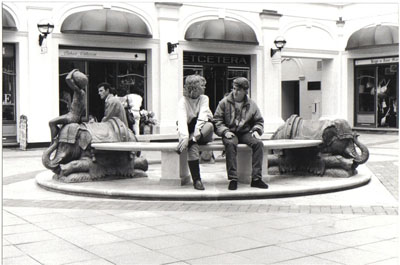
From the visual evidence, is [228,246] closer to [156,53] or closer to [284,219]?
[284,219]

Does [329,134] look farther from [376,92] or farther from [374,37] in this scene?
[376,92]

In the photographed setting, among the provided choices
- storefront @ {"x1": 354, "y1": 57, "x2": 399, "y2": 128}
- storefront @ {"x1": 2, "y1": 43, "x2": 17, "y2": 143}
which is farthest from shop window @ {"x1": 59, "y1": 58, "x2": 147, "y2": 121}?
storefront @ {"x1": 354, "y1": 57, "x2": 399, "y2": 128}

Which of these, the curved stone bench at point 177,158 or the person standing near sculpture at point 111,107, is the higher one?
the person standing near sculpture at point 111,107

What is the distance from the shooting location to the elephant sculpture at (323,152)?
31.2ft

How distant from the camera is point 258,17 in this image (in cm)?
2245

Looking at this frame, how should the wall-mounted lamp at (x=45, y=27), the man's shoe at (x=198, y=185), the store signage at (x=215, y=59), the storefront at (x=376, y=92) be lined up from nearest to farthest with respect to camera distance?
the man's shoe at (x=198, y=185) → the wall-mounted lamp at (x=45, y=27) → the store signage at (x=215, y=59) → the storefront at (x=376, y=92)

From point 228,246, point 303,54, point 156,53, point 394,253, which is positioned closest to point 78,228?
point 228,246

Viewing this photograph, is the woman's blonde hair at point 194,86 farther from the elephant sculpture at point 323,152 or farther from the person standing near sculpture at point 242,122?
the elephant sculpture at point 323,152

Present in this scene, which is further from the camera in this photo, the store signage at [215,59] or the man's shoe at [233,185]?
the store signage at [215,59]

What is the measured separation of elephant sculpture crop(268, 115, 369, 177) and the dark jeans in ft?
5.68

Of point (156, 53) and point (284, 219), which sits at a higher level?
point (156, 53)

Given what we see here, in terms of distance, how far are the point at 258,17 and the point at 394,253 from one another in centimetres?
1835

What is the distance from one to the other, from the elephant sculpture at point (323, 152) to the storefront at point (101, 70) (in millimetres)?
10359

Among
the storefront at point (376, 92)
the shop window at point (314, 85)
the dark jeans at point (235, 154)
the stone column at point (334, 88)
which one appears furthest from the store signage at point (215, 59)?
the dark jeans at point (235, 154)
